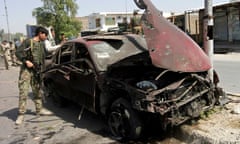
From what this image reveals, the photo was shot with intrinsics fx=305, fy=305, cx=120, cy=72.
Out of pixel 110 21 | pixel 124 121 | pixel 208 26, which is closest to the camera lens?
pixel 124 121

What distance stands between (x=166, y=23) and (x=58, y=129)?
2824 mm

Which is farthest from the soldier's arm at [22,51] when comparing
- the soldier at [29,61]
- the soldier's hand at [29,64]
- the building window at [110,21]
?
the building window at [110,21]

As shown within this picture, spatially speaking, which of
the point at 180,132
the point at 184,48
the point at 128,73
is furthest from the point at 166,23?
the point at 180,132

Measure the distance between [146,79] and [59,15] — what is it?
39.7 metres

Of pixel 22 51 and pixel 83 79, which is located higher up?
pixel 22 51

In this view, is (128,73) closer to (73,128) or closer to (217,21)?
(73,128)

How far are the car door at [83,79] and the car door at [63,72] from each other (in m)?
0.26

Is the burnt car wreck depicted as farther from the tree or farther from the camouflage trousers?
the tree

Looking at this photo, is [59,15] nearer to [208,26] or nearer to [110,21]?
[110,21]

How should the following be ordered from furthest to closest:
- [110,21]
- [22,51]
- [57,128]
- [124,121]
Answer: [110,21] < [22,51] < [57,128] < [124,121]

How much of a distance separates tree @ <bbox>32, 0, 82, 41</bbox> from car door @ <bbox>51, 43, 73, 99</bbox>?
3557 centimetres

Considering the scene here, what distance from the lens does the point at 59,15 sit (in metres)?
42.8

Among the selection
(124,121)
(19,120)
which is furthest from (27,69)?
(124,121)

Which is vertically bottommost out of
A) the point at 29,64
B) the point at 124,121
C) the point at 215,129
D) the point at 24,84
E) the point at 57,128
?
the point at 57,128
